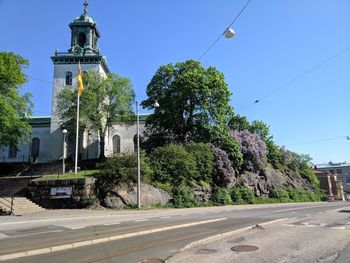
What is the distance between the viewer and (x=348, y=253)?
378 inches

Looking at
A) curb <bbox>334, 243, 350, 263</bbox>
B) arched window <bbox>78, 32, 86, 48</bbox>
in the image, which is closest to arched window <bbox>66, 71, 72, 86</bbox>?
arched window <bbox>78, 32, 86, 48</bbox>

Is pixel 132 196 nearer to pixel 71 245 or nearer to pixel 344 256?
pixel 71 245

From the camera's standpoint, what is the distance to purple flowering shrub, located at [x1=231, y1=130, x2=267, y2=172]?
4773cm

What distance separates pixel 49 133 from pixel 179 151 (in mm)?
31559

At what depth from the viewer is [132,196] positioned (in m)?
30.8

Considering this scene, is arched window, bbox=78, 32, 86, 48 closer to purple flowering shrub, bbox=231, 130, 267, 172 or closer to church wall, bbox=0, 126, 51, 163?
church wall, bbox=0, 126, 51, 163

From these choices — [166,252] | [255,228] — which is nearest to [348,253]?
[166,252]

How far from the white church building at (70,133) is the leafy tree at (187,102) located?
14455mm

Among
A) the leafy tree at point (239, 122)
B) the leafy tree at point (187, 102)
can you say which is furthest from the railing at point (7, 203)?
the leafy tree at point (239, 122)

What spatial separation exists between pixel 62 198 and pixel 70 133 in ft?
95.6

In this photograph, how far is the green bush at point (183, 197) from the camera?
109 ft

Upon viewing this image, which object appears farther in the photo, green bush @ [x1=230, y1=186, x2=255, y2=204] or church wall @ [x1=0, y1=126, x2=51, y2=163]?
church wall @ [x1=0, y1=126, x2=51, y2=163]

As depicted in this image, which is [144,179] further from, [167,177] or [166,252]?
[166,252]

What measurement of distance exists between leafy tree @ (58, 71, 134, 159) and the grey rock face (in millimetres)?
18971
